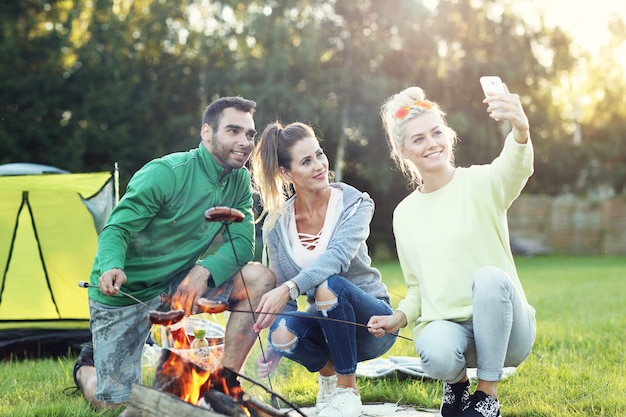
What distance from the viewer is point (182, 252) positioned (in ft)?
10.1

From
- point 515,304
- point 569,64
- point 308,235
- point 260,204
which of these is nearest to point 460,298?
point 515,304

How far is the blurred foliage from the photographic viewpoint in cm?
1588

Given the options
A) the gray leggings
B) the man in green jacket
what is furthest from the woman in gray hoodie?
the gray leggings

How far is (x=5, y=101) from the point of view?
1543 centimetres

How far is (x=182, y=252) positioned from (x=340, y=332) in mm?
702

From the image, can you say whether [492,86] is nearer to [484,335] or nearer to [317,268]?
[484,335]

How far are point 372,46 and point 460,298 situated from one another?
53.7ft

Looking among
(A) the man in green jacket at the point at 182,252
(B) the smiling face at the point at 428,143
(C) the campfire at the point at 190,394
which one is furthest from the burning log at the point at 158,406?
(B) the smiling face at the point at 428,143

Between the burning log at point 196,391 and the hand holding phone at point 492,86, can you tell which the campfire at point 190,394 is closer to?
the burning log at point 196,391

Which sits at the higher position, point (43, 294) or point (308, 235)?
point (308, 235)

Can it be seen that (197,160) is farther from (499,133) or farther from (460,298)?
(499,133)

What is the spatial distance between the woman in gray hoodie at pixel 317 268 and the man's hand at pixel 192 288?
Result: 26 centimetres

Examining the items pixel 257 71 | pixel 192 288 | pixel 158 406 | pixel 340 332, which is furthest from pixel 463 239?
pixel 257 71

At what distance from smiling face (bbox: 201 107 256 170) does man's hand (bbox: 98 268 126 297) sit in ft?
2.09
